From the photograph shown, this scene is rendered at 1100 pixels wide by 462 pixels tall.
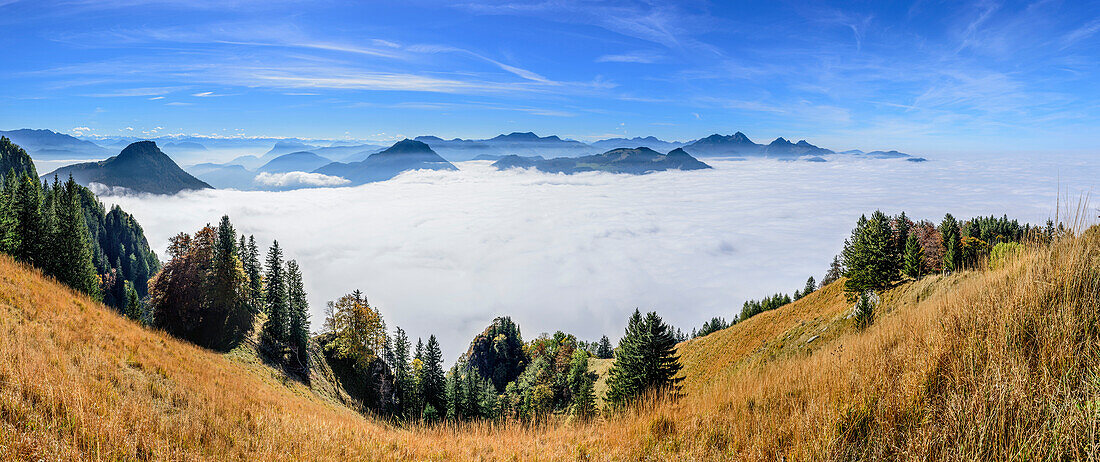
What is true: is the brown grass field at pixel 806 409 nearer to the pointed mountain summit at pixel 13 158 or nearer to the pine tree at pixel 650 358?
the pine tree at pixel 650 358

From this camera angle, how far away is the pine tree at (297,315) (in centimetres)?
3691

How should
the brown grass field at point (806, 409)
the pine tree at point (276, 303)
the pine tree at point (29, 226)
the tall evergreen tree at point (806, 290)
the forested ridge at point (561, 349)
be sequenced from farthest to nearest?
the tall evergreen tree at point (806, 290) → the pine tree at point (276, 303) → the pine tree at point (29, 226) → the forested ridge at point (561, 349) → the brown grass field at point (806, 409)

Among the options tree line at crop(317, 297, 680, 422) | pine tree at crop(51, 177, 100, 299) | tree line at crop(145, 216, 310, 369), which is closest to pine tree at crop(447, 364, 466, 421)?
tree line at crop(317, 297, 680, 422)

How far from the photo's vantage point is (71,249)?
32.2 meters

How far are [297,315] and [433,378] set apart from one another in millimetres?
14294

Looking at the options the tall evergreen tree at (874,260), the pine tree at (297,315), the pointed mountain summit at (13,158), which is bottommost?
the pine tree at (297,315)

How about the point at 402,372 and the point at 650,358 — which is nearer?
the point at 650,358

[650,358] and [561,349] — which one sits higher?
[650,358]

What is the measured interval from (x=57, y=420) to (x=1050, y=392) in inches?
379

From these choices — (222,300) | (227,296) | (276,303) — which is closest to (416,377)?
(276,303)

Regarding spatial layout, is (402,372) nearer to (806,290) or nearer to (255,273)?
(255,273)

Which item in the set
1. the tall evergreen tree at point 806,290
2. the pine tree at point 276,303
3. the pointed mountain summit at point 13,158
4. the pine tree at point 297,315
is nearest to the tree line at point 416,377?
the pine tree at point 297,315

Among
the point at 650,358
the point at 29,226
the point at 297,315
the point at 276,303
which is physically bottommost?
the point at 297,315

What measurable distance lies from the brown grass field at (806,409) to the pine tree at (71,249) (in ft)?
120
